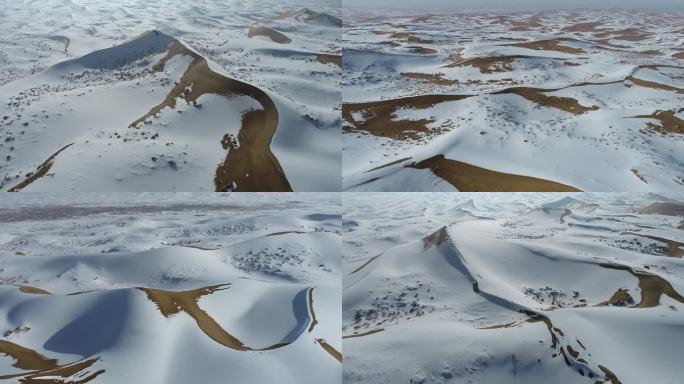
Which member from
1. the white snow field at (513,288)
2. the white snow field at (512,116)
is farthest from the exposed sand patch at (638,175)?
the white snow field at (513,288)

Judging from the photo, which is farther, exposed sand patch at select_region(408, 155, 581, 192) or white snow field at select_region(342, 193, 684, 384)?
exposed sand patch at select_region(408, 155, 581, 192)

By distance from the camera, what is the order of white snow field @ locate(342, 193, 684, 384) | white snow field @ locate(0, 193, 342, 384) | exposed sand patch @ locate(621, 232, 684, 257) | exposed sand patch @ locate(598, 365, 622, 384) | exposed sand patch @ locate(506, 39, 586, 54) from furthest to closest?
exposed sand patch @ locate(506, 39, 586, 54) < exposed sand patch @ locate(621, 232, 684, 257) < white snow field @ locate(0, 193, 342, 384) < white snow field @ locate(342, 193, 684, 384) < exposed sand patch @ locate(598, 365, 622, 384)

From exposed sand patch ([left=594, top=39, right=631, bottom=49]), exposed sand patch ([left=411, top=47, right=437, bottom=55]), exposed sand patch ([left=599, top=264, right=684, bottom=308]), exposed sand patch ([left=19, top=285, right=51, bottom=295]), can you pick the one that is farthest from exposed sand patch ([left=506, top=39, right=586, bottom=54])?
exposed sand patch ([left=19, top=285, right=51, bottom=295])

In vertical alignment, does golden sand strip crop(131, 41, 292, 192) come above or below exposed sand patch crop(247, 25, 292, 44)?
below

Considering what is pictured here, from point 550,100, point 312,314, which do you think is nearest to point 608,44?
point 550,100

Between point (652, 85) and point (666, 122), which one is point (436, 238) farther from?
point (652, 85)

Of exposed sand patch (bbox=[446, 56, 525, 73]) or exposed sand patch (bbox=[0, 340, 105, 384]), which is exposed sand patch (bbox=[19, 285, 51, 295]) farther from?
exposed sand patch (bbox=[446, 56, 525, 73])
